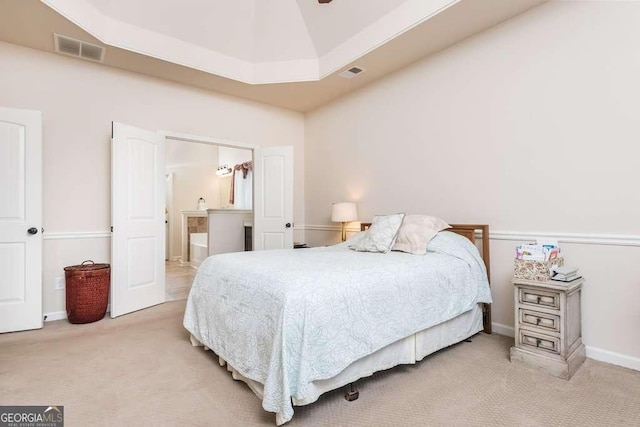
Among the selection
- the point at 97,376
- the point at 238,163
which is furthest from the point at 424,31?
the point at 238,163

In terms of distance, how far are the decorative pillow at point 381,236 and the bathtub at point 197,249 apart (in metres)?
3.71

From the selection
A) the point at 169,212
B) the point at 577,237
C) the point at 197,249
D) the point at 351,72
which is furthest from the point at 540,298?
the point at 169,212

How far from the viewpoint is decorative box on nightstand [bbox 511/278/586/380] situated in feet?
6.86

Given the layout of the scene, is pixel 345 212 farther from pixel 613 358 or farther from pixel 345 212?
pixel 613 358

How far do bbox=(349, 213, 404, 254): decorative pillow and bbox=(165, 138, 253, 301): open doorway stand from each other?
4119 millimetres

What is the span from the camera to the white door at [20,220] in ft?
9.59

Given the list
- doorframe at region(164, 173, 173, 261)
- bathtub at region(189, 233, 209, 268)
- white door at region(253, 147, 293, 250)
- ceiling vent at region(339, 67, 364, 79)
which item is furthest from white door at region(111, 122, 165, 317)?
doorframe at region(164, 173, 173, 261)

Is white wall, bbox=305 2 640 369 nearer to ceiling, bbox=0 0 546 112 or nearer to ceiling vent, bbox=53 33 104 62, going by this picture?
ceiling, bbox=0 0 546 112

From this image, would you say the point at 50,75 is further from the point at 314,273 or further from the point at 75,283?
the point at 314,273

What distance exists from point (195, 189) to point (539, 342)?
7319mm

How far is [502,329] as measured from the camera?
9.36ft

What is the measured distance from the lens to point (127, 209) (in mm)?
3510

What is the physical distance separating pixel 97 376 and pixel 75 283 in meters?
1.49

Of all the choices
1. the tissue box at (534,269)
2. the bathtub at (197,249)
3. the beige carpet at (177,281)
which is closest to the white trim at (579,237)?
the tissue box at (534,269)
